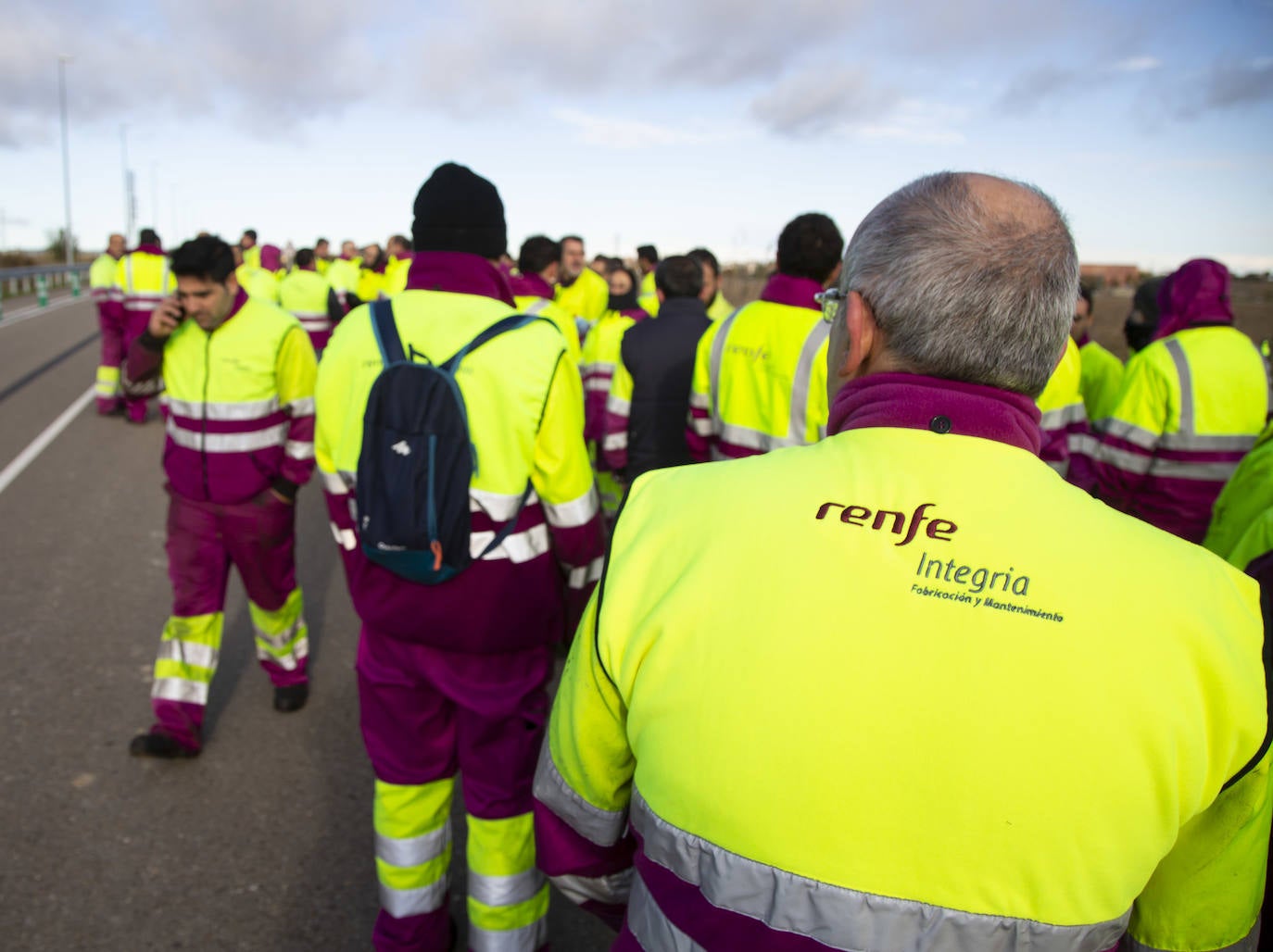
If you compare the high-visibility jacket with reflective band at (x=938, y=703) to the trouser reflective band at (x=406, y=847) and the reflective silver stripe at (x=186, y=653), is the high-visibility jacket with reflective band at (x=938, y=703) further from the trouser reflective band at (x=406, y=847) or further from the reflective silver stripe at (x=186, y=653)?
the reflective silver stripe at (x=186, y=653)

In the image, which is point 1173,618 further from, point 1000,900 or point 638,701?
point 638,701

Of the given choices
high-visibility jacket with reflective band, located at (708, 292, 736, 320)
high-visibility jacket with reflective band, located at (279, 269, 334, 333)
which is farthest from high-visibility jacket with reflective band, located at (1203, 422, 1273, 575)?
high-visibility jacket with reflective band, located at (279, 269, 334, 333)

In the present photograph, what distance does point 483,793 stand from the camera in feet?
8.59

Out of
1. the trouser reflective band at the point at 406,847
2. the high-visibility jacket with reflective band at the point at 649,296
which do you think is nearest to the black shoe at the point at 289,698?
the trouser reflective band at the point at 406,847

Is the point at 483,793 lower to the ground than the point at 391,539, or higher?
lower

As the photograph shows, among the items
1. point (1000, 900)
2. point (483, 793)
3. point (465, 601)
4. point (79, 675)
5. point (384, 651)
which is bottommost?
point (79, 675)

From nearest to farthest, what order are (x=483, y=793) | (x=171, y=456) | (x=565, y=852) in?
(x=565, y=852)
(x=483, y=793)
(x=171, y=456)

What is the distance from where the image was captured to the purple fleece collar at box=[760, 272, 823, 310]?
12.3ft

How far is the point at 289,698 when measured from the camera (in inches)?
166

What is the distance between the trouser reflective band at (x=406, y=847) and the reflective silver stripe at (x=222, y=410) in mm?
1931

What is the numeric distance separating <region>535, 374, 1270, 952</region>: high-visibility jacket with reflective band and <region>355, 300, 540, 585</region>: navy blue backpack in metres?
1.24

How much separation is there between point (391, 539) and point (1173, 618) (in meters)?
1.90

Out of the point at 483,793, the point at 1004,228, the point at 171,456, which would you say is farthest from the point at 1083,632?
the point at 171,456

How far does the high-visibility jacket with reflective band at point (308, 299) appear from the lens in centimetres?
1116
